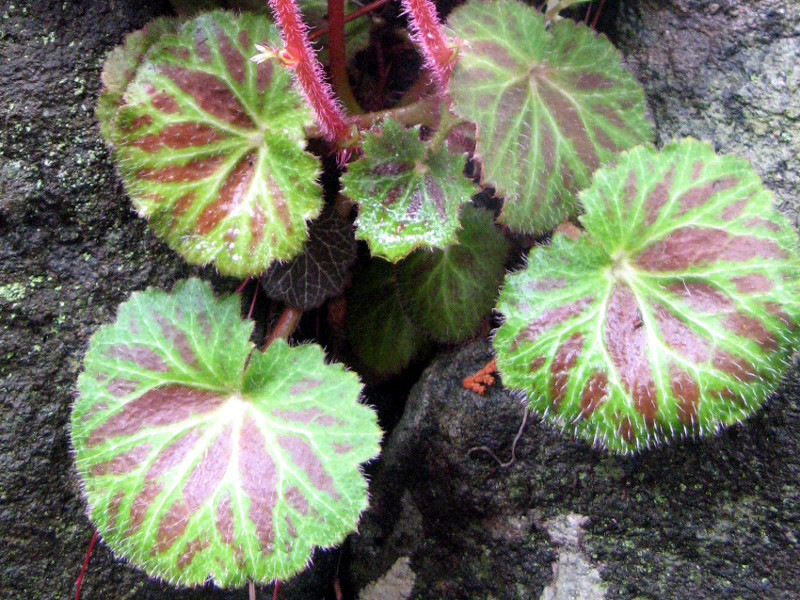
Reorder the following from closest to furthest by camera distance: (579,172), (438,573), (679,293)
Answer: (679,293), (579,172), (438,573)

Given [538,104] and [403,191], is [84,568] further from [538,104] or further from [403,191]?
[538,104]

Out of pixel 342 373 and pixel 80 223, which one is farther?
pixel 80 223

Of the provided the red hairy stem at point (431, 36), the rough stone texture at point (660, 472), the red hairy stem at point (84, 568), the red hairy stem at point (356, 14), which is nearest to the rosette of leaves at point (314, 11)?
the red hairy stem at point (356, 14)

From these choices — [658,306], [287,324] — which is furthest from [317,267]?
[658,306]

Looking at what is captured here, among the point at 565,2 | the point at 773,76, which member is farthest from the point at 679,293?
the point at 565,2

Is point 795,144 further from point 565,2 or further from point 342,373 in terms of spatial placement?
point 342,373

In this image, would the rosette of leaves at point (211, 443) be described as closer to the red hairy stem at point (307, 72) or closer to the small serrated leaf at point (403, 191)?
the small serrated leaf at point (403, 191)

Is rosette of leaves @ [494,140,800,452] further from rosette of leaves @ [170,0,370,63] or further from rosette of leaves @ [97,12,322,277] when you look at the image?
rosette of leaves @ [170,0,370,63]
